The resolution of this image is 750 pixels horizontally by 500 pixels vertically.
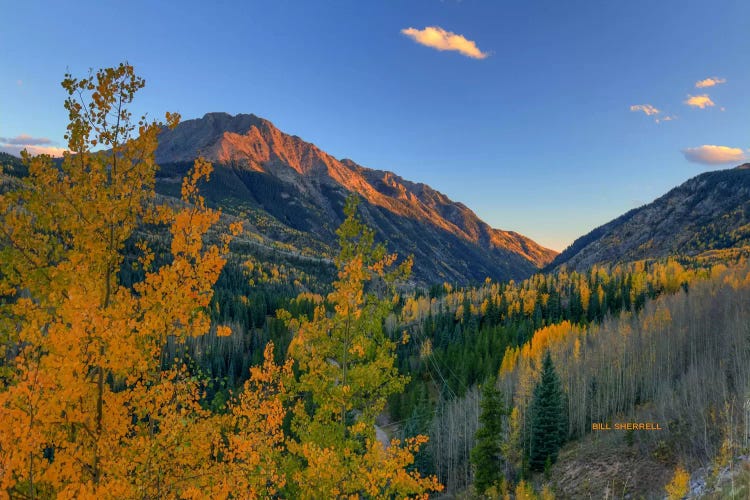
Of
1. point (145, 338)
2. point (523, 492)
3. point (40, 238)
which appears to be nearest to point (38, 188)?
point (40, 238)

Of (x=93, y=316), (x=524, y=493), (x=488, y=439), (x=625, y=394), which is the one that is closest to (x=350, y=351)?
(x=93, y=316)

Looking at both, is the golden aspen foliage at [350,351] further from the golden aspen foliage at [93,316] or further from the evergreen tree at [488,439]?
the evergreen tree at [488,439]

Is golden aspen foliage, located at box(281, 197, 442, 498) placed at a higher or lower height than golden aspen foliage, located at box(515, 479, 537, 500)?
higher

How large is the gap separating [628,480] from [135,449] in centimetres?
4891

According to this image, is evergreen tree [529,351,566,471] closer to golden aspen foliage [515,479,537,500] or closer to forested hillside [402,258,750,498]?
forested hillside [402,258,750,498]

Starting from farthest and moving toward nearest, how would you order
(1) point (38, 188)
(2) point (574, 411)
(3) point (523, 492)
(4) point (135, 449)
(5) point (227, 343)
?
(5) point (227, 343) < (2) point (574, 411) < (3) point (523, 492) < (4) point (135, 449) < (1) point (38, 188)

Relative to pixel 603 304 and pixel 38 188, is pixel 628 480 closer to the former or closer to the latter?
pixel 38 188

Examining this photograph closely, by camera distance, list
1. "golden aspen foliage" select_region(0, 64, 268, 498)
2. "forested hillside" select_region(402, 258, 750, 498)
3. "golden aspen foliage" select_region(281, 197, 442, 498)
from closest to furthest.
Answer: "golden aspen foliage" select_region(0, 64, 268, 498)
"golden aspen foliage" select_region(281, 197, 442, 498)
"forested hillside" select_region(402, 258, 750, 498)

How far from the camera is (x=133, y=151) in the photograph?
7.85m

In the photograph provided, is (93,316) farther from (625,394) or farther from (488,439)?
(625,394)

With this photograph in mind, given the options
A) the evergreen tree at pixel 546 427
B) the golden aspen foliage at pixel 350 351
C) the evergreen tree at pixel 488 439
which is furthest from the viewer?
the evergreen tree at pixel 546 427

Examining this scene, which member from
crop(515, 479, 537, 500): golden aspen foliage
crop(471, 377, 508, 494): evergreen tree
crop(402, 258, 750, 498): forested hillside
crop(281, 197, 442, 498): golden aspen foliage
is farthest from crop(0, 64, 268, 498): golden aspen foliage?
crop(515, 479, 537, 500): golden aspen foliage

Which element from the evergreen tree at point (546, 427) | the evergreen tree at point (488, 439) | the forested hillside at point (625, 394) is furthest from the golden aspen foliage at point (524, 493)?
the evergreen tree at point (546, 427)

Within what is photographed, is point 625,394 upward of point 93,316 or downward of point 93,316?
downward
